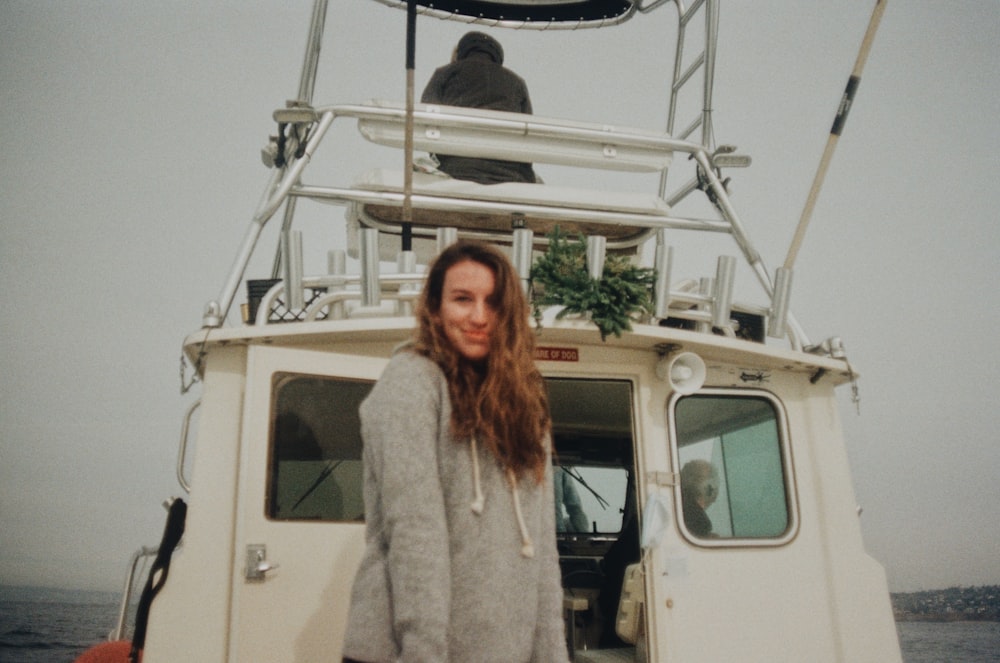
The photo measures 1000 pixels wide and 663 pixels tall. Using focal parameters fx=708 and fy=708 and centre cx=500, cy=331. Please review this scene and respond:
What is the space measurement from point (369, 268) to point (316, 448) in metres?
1.03

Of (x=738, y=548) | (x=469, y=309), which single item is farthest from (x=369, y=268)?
(x=738, y=548)

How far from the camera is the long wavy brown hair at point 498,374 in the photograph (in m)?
1.87

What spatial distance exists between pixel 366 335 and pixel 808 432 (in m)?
2.68

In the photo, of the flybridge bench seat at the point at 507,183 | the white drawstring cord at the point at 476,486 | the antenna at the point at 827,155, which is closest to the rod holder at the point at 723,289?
the antenna at the point at 827,155

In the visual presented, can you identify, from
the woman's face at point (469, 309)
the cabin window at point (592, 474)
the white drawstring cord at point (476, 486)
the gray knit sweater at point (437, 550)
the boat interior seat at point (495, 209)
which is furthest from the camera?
the cabin window at point (592, 474)

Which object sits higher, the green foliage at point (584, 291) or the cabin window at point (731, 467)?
the green foliage at point (584, 291)

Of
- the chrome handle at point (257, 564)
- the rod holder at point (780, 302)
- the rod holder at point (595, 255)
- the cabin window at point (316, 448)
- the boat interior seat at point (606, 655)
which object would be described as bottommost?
the boat interior seat at point (606, 655)

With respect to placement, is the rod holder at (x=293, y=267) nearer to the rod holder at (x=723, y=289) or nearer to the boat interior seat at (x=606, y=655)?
the rod holder at (x=723, y=289)

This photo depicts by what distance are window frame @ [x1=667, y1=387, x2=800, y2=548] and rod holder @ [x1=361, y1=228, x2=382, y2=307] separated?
1.87 m

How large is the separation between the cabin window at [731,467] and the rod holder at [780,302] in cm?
53

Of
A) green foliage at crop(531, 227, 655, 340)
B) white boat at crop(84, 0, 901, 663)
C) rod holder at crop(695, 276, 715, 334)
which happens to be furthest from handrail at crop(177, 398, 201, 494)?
rod holder at crop(695, 276, 715, 334)

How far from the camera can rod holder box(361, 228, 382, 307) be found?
3369 mm

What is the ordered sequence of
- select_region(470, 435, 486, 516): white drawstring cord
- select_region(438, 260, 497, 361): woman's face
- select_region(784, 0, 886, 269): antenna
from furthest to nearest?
select_region(784, 0, 886, 269): antenna
select_region(438, 260, 497, 361): woman's face
select_region(470, 435, 486, 516): white drawstring cord

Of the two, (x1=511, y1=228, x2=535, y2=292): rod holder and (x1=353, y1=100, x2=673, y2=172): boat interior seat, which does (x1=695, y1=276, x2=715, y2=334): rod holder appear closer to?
(x1=353, y1=100, x2=673, y2=172): boat interior seat
